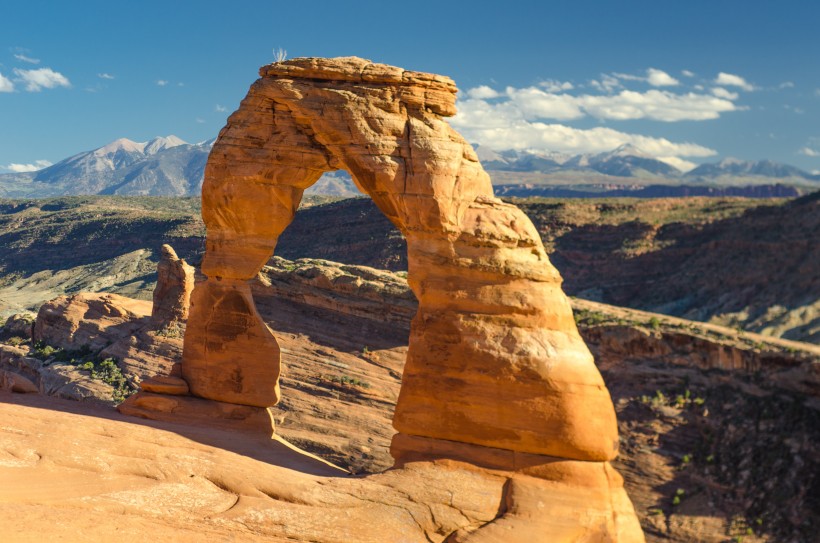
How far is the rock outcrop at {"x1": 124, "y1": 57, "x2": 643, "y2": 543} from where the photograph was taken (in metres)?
14.9

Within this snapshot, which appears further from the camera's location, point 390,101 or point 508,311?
point 390,101

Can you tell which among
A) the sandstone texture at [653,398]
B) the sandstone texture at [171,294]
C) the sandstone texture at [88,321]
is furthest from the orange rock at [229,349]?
the sandstone texture at [88,321]

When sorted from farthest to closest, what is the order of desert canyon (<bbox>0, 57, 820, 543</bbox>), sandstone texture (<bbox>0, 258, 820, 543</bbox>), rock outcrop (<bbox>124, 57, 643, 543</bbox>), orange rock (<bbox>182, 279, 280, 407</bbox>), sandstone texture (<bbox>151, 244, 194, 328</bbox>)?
sandstone texture (<bbox>151, 244, 194, 328</bbox>), sandstone texture (<bbox>0, 258, 820, 543</bbox>), orange rock (<bbox>182, 279, 280, 407</bbox>), rock outcrop (<bbox>124, 57, 643, 543</bbox>), desert canyon (<bbox>0, 57, 820, 543</bbox>)

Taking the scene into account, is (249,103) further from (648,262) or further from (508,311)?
(648,262)

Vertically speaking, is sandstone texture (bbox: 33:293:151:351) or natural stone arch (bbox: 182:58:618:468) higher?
natural stone arch (bbox: 182:58:618:468)

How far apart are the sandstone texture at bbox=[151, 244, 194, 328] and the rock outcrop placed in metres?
13.5

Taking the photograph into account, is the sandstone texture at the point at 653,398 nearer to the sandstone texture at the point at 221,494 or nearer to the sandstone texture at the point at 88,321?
the sandstone texture at the point at 88,321

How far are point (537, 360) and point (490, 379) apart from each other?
930 millimetres

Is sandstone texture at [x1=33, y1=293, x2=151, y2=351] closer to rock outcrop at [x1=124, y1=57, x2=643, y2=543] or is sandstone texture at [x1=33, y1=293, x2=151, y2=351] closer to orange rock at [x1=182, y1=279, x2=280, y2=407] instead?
orange rock at [x1=182, y1=279, x2=280, y2=407]

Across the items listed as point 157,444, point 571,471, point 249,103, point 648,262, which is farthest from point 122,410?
point 648,262

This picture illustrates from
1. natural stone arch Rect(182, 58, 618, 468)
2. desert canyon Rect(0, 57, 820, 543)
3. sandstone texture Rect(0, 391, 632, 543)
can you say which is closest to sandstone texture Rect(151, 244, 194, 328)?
desert canyon Rect(0, 57, 820, 543)

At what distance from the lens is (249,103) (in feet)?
59.1

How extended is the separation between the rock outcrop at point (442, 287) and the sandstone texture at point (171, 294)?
13.5m

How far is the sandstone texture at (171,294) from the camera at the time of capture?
31.9 meters
